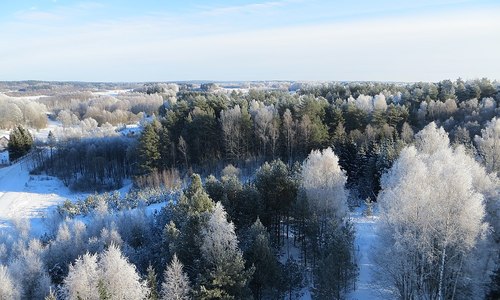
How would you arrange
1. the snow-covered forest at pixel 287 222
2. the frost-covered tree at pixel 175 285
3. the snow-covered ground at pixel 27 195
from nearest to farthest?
the frost-covered tree at pixel 175 285
the snow-covered forest at pixel 287 222
the snow-covered ground at pixel 27 195

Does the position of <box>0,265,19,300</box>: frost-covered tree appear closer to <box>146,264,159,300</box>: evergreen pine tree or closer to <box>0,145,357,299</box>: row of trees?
<box>0,145,357,299</box>: row of trees

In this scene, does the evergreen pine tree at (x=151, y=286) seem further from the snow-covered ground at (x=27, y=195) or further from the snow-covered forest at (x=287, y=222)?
the snow-covered ground at (x=27, y=195)

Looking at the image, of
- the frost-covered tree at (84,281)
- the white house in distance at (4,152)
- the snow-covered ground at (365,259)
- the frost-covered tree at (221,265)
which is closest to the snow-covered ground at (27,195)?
the white house in distance at (4,152)

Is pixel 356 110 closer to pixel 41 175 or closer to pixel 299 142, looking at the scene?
pixel 299 142

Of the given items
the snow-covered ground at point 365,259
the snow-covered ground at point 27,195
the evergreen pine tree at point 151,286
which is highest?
the evergreen pine tree at point 151,286

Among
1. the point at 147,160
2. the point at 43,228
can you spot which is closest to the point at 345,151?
the point at 147,160

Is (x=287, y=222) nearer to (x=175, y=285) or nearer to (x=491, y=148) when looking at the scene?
(x=175, y=285)
